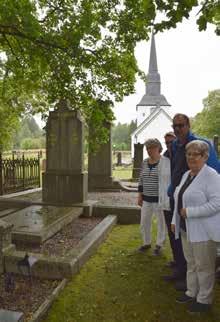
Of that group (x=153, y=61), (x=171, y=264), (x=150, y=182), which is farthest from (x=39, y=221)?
(x=153, y=61)

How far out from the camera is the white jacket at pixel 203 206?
3.32 meters

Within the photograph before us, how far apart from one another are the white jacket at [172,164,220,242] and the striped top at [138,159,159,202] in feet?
6.35

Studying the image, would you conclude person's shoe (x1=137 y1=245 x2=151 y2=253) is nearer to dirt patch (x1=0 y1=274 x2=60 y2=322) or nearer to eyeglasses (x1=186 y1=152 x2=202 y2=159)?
dirt patch (x1=0 y1=274 x2=60 y2=322)

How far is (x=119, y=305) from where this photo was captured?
394 centimetres

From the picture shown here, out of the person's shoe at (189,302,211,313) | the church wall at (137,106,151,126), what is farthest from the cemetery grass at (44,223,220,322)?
the church wall at (137,106,151,126)

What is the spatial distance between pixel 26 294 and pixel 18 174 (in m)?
9.22

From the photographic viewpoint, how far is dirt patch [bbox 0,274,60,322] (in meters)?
3.69

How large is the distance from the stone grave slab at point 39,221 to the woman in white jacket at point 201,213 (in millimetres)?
2925

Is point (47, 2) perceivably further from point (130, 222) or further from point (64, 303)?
point (64, 303)

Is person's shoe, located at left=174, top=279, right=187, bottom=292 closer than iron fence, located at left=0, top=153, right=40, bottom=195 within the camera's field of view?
Yes

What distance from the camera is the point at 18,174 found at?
1281 cm

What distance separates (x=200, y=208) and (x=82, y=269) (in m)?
2.37

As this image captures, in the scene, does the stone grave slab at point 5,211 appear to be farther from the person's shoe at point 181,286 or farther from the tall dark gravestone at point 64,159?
the person's shoe at point 181,286

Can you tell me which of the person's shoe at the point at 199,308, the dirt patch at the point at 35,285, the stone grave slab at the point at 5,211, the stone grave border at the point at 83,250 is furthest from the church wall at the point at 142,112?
the person's shoe at the point at 199,308
